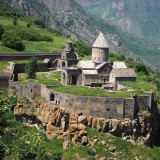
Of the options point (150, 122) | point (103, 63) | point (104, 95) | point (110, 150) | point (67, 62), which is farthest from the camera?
point (67, 62)

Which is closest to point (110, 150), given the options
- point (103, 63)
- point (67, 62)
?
point (103, 63)

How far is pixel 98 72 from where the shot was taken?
68.2 meters

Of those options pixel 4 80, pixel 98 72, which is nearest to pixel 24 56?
pixel 4 80

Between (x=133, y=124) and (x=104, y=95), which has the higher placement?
(x=104, y=95)

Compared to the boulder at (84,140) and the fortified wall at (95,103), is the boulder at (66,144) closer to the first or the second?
the boulder at (84,140)

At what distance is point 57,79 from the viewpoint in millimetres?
69875

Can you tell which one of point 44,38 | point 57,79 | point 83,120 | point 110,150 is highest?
point 44,38

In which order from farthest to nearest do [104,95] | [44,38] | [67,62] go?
[44,38] → [67,62] → [104,95]

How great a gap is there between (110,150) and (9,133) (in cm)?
1387

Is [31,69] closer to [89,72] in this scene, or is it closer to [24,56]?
[89,72]

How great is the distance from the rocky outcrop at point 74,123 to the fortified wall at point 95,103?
73 centimetres

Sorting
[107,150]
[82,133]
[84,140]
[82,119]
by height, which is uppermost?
[82,119]

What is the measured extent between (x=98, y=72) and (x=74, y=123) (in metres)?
16.9

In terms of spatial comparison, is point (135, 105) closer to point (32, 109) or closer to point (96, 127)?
point (96, 127)
